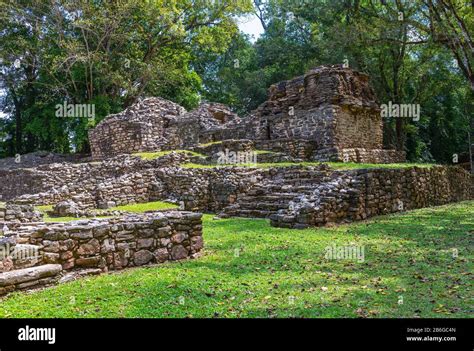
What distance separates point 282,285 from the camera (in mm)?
6438

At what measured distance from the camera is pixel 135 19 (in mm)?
35000

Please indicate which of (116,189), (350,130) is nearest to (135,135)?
(116,189)

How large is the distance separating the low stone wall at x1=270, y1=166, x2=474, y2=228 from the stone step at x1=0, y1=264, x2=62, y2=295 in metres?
6.92

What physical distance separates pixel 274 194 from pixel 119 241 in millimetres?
8066

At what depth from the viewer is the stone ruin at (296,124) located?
68.1ft

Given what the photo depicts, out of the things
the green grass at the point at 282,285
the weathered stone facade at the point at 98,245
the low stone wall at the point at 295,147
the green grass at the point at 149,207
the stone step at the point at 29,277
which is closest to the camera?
the green grass at the point at 282,285

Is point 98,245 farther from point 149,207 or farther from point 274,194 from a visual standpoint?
point 149,207

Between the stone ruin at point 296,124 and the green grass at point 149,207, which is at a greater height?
the stone ruin at point 296,124

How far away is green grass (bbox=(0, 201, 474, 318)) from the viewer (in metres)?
5.33

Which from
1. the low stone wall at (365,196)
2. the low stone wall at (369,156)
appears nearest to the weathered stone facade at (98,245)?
the low stone wall at (365,196)

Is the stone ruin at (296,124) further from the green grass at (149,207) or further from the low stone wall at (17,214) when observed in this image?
the low stone wall at (17,214)

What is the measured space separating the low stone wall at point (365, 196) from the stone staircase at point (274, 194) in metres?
0.68

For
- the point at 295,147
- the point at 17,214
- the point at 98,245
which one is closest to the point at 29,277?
the point at 98,245

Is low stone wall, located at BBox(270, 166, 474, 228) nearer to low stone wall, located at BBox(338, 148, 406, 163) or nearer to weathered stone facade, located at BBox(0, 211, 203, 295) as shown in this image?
low stone wall, located at BBox(338, 148, 406, 163)
